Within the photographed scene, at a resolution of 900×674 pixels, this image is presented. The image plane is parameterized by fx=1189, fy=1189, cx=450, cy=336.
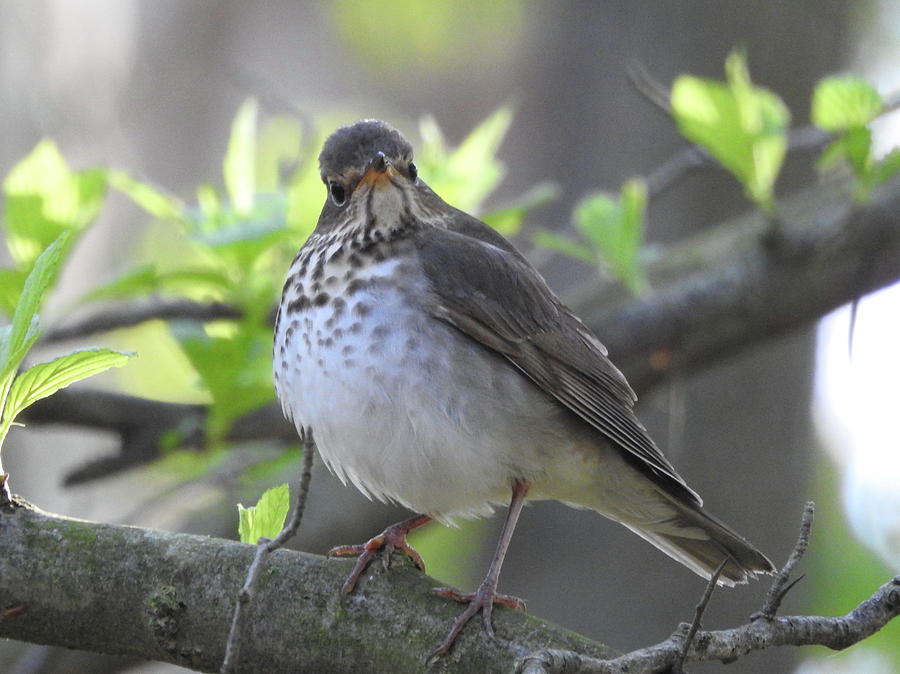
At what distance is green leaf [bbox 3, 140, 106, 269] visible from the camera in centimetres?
372

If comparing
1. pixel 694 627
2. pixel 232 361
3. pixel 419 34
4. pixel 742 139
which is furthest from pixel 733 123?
pixel 419 34

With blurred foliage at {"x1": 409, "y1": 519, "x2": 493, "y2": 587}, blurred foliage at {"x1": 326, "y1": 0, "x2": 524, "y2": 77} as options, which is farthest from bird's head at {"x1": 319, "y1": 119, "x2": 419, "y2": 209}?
blurred foliage at {"x1": 326, "y1": 0, "x2": 524, "y2": 77}

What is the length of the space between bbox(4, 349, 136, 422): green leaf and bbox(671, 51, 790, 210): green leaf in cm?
243

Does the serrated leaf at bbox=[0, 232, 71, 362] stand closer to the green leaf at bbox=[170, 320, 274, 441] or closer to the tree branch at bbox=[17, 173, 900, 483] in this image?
the green leaf at bbox=[170, 320, 274, 441]

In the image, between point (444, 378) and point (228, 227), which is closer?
point (444, 378)

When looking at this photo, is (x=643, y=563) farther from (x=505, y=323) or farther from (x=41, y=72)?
(x=41, y=72)

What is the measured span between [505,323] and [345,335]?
0.56 m

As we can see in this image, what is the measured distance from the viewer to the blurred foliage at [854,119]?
163 inches

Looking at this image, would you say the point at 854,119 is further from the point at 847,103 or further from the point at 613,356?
the point at 613,356

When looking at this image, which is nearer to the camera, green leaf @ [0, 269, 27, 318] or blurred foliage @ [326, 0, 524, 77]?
green leaf @ [0, 269, 27, 318]

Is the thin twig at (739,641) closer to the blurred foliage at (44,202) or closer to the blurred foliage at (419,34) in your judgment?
the blurred foliage at (44,202)

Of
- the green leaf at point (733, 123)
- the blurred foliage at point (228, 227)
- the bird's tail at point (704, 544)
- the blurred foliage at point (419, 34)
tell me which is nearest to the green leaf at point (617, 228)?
the blurred foliage at point (228, 227)

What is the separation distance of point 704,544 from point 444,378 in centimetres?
116

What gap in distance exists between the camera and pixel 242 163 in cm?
440
